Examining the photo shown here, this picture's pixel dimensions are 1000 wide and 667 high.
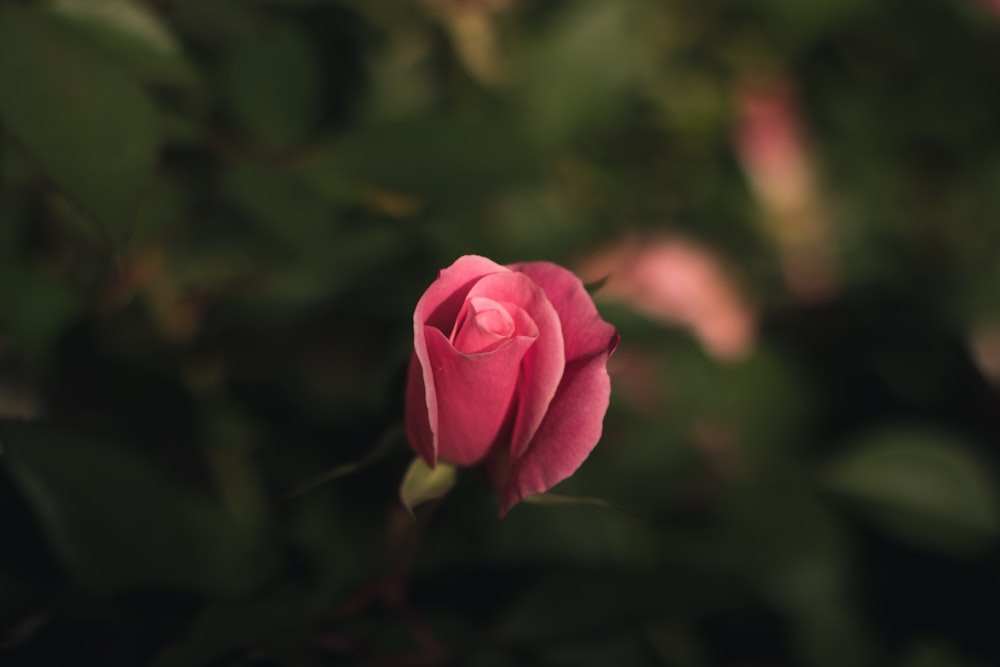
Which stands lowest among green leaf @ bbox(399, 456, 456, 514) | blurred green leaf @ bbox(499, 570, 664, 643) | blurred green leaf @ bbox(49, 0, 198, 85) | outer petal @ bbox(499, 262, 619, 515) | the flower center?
blurred green leaf @ bbox(499, 570, 664, 643)

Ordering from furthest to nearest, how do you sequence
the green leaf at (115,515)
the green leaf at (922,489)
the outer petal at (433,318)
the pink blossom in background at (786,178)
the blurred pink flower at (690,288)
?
the pink blossom in background at (786,178)
the blurred pink flower at (690,288)
the green leaf at (922,489)
the green leaf at (115,515)
the outer petal at (433,318)

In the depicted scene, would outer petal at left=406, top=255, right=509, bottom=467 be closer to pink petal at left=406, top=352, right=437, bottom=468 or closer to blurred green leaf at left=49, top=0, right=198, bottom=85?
pink petal at left=406, top=352, right=437, bottom=468

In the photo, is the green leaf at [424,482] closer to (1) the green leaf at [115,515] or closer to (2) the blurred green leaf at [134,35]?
(1) the green leaf at [115,515]

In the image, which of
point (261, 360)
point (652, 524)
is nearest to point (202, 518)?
point (261, 360)

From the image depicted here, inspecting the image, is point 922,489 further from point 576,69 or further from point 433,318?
point 433,318

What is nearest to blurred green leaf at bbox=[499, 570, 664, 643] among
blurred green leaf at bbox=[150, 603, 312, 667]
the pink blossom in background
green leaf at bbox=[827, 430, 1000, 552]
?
blurred green leaf at bbox=[150, 603, 312, 667]

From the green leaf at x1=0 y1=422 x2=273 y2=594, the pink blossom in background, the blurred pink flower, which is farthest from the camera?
the pink blossom in background

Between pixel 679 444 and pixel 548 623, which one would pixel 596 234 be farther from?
pixel 548 623

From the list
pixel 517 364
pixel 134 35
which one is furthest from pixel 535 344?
pixel 134 35

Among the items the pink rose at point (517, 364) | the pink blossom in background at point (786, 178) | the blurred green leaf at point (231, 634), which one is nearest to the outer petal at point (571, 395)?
the pink rose at point (517, 364)
